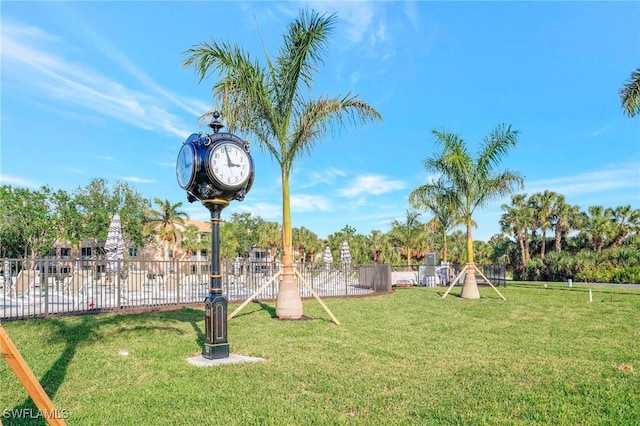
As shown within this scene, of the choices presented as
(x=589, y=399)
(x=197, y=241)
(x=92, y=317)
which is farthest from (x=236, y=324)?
(x=197, y=241)

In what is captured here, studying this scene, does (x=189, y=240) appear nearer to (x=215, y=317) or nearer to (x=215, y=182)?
(x=215, y=182)

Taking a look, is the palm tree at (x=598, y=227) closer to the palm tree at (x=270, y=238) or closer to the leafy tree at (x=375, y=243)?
the leafy tree at (x=375, y=243)

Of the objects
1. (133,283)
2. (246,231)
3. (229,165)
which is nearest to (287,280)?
(229,165)

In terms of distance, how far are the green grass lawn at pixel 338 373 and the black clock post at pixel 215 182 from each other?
655 millimetres

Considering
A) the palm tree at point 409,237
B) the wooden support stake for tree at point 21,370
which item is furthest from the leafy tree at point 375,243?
the wooden support stake for tree at point 21,370

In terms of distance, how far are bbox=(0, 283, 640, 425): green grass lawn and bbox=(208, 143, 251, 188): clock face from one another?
Answer: 270 cm

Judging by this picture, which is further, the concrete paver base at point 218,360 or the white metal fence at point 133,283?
the white metal fence at point 133,283

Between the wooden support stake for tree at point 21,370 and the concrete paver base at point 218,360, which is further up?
the wooden support stake for tree at point 21,370

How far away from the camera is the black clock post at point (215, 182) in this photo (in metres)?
6.84

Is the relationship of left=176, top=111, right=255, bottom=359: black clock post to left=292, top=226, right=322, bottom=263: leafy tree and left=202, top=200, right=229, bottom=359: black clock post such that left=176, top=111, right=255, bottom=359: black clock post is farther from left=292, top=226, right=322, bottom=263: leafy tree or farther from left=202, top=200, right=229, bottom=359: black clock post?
left=292, top=226, right=322, bottom=263: leafy tree

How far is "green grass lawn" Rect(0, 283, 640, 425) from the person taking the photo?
4398 millimetres

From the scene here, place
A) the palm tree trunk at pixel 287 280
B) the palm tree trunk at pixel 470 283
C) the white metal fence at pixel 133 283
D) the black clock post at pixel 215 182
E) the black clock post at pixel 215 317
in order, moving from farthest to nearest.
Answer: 1. the palm tree trunk at pixel 470 283
2. the white metal fence at pixel 133 283
3. the palm tree trunk at pixel 287 280
4. the black clock post at pixel 215 182
5. the black clock post at pixel 215 317

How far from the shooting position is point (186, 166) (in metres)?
7.34

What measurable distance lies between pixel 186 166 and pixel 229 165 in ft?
2.20
